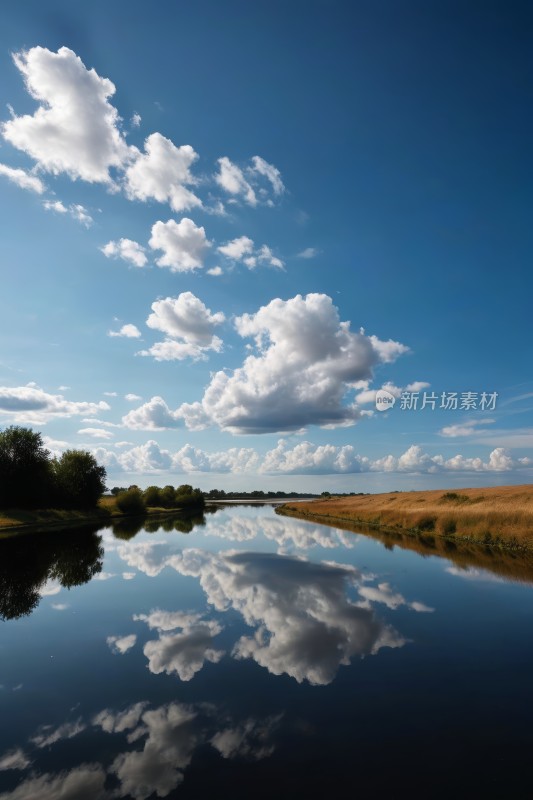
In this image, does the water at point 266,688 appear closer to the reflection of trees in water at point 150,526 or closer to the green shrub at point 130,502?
the reflection of trees in water at point 150,526

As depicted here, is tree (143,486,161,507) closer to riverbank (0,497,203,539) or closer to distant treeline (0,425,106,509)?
riverbank (0,497,203,539)

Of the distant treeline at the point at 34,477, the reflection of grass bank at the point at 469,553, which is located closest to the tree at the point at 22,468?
the distant treeline at the point at 34,477

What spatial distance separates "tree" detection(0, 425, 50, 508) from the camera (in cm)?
6719

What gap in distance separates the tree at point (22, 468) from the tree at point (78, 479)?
8497mm

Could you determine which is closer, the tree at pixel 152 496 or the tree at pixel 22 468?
the tree at pixel 22 468

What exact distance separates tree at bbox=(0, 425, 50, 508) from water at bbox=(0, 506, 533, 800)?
5441 centimetres

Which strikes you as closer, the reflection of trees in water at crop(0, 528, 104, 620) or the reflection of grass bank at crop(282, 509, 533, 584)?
the reflection of trees in water at crop(0, 528, 104, 620)

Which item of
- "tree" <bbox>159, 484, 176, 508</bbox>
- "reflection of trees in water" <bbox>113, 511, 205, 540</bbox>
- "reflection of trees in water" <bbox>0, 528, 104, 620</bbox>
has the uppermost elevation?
"reflection of trees in water" <bbox>0, 528, 104, 620</bbox>

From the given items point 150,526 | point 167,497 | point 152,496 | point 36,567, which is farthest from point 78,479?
point 36,567

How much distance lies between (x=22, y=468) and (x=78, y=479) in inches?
654

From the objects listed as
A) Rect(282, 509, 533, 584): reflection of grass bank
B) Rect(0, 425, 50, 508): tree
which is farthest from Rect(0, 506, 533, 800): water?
Rect(0, 425, 50, 508): tree

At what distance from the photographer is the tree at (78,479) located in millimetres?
81812

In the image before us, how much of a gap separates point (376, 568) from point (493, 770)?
2019 centimetres

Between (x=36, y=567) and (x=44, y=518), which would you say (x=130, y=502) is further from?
(x=36, y=567)
